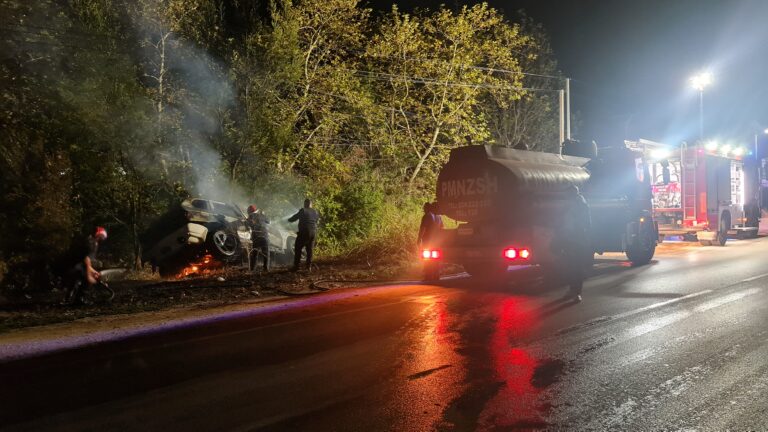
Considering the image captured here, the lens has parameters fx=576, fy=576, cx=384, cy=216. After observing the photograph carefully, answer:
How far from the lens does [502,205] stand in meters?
11.1

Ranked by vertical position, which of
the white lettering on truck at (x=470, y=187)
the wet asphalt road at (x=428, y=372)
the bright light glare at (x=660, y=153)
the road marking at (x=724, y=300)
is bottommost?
the wet asphalt road at (x=428, y=372)

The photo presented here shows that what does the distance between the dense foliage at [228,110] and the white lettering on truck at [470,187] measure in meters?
1.64

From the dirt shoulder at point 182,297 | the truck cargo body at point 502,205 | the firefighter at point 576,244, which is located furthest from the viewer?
the truck cargo body at point 502,205

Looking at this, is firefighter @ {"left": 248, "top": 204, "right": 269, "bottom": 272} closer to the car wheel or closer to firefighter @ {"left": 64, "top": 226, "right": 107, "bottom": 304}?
the car wheel

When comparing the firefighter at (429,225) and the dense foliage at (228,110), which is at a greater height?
the dense foliage at (228,110)

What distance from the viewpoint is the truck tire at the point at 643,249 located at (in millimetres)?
15195

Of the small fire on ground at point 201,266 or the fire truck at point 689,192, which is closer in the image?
the small fire on ground at point 201,266

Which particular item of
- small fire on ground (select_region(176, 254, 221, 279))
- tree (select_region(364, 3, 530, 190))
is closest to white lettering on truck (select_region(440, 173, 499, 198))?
small fire on ground (select_region(176, 254, 221, 279))

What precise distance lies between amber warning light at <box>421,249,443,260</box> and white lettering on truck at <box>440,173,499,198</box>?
1177 millimetres

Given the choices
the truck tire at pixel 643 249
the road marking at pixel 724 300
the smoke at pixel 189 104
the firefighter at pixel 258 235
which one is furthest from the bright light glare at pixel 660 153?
the smoke at pixel 189 104

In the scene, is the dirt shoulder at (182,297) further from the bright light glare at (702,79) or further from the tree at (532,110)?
the bright light glare at (702,79)

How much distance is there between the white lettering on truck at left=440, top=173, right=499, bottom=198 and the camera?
11.2 meters

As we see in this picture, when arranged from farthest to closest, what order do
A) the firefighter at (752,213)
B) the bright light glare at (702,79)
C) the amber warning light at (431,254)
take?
1. the bright light glare at (702,79)
2. the firefighter at (752,213)
3. the amber warning light at (431,254)

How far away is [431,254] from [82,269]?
6.53 meters
